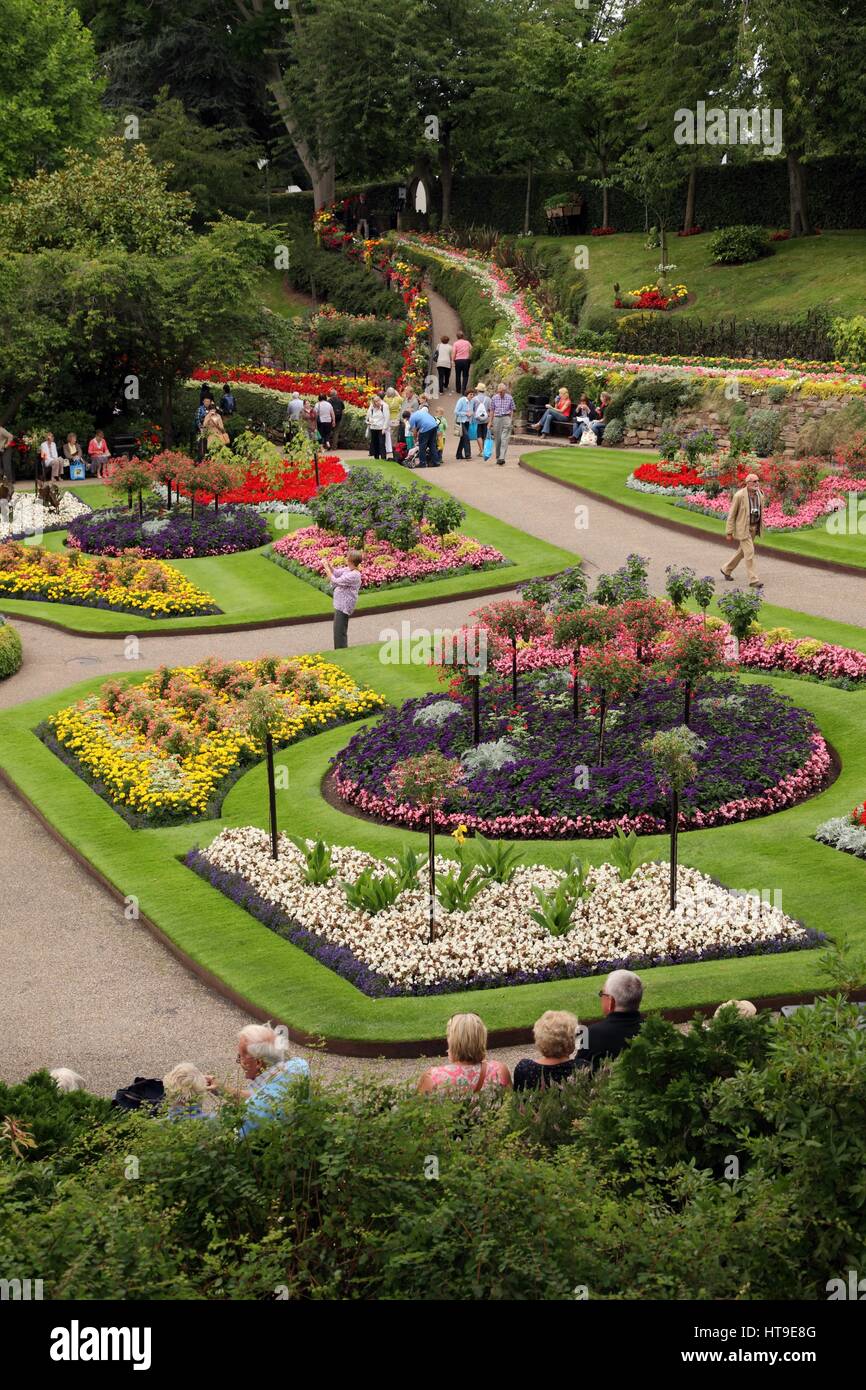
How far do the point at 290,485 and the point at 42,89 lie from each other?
928 inches

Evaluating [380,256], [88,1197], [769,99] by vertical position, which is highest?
[769,99]

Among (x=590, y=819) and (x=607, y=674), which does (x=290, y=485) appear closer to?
(x=607, y=674)

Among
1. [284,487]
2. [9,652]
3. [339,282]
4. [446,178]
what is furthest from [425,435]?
[446,178]

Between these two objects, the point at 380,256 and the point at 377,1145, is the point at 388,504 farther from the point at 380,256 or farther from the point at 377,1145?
the point at 380,256

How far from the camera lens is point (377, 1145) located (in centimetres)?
721

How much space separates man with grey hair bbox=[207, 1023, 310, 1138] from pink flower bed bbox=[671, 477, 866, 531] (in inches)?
760

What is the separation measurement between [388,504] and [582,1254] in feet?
69.8

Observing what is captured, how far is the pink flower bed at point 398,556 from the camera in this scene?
993 inches

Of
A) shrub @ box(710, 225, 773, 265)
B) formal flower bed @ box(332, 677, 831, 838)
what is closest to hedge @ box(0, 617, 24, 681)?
formal flower bed @ box(332, 677, 831, 838)

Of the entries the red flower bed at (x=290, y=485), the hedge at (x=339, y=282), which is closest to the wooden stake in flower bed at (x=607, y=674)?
the red flower bed at (x=290, y=485)

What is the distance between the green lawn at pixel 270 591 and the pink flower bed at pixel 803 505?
11.3 ft

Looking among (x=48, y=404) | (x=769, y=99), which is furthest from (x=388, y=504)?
(x=769, y=99)

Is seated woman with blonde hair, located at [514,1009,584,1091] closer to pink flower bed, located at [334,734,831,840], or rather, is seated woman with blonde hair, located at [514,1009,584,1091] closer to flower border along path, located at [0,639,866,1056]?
flower border along path, located at [0,639,866,1056]

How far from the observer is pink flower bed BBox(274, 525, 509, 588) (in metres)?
25.2
